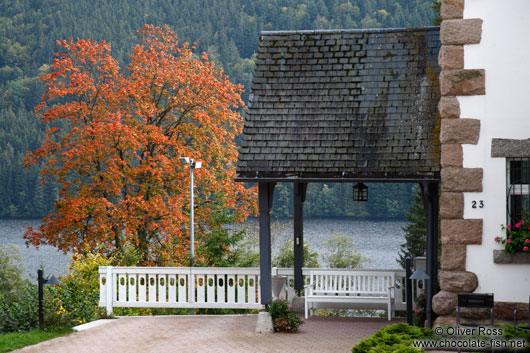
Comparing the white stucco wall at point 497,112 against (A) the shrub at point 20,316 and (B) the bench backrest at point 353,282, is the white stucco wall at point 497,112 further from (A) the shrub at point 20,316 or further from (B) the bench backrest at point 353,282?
(A) the shrub at point 20,316

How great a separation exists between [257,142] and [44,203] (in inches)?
2059

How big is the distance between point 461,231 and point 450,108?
6.25ft

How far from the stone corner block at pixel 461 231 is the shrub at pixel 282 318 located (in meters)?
2.87

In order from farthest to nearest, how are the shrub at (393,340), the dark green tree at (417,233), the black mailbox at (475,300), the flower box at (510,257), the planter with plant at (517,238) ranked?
the dark green tree at (417,233), the flower box at (510,257), the planter with plant at (517,238), the black mailbox at (475,300), the shrub at (393,340)

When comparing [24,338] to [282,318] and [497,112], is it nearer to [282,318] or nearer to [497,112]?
[282,318]

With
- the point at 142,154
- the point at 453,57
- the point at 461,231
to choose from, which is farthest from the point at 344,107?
the point at 142,154

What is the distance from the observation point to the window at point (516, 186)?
11.8 m

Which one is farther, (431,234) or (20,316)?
(20,316)

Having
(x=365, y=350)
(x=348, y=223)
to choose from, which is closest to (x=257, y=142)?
(x=365, y=350)

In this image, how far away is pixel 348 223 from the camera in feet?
232

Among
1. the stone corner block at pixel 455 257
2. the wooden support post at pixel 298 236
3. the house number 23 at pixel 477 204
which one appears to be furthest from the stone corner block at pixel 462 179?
the wooden support post at pixel 298 236

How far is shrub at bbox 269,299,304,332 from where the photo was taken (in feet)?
42.6

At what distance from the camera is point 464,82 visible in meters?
12.0

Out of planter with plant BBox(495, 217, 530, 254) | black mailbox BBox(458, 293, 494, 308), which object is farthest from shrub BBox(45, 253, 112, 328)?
planter with plant BBox(495, 217, 530, 254)
